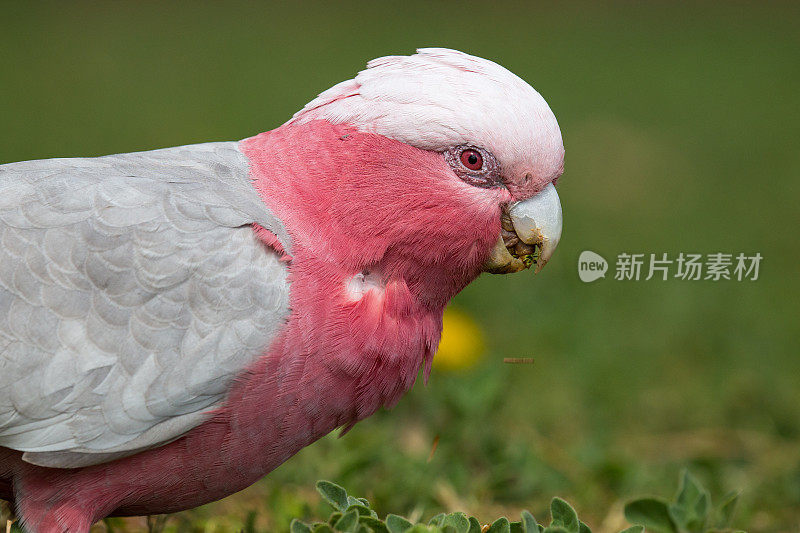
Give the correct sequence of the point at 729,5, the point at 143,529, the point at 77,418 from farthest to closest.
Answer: the point at 729,5, the point at 143,529, the point at 77,418

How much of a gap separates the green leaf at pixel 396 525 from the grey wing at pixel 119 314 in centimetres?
50

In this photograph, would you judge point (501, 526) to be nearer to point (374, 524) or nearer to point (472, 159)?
point (374, 524)

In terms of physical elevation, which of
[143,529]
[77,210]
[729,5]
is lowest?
[143,529]

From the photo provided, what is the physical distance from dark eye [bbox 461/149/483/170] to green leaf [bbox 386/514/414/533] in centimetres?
88

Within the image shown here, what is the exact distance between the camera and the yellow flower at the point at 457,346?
386 cm

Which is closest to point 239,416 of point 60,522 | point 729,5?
point 60,522

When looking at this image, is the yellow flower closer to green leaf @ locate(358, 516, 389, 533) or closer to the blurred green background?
the blurred green background

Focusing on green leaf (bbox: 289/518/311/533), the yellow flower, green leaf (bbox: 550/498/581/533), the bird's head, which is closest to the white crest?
the bird's head

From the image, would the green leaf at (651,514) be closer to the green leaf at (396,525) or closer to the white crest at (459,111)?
the green leaf at (396,525)

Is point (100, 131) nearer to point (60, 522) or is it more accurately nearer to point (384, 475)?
point (384, 475)

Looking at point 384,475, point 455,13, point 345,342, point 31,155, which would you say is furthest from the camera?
point 455,13

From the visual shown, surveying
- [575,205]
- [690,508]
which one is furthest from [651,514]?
[575,205]

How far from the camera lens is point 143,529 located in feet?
9.72

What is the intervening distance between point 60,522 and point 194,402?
0.44 metres
